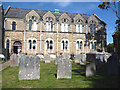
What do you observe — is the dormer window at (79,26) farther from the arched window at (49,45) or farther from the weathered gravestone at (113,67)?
the weathered gravestone at (113,67)

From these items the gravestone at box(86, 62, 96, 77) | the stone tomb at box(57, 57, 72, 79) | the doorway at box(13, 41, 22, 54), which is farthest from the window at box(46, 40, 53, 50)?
the stone tomb at box(57, 57, 72, 79)

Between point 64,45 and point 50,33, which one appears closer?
point 50,33

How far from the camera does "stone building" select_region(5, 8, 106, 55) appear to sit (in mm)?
22013

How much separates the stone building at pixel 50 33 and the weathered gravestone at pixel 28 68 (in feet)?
54.3

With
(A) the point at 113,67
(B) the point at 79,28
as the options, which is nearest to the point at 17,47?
(B) the point at 79,28

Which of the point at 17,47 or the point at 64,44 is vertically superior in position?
the point at 64,44

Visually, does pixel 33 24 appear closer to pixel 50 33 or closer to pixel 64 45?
pixel 50 33

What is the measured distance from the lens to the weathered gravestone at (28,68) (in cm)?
621

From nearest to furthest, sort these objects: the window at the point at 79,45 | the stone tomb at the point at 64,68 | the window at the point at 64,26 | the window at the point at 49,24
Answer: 1. the stone tomb at the point at 64,68
2. the window at the point at 49,24
3. the window at the point at 64,26
4. the window at the point at 79,45

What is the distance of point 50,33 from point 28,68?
1774 cm

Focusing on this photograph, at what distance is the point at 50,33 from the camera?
23.5m

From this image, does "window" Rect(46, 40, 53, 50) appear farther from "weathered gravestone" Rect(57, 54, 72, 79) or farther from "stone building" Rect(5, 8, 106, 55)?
"weathered gravestone" Rect(57, 54, 72, 79)

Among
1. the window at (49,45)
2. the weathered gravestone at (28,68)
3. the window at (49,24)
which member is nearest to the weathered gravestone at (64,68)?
the weathered gravestone at (28,68)

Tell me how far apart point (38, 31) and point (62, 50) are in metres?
7.00
